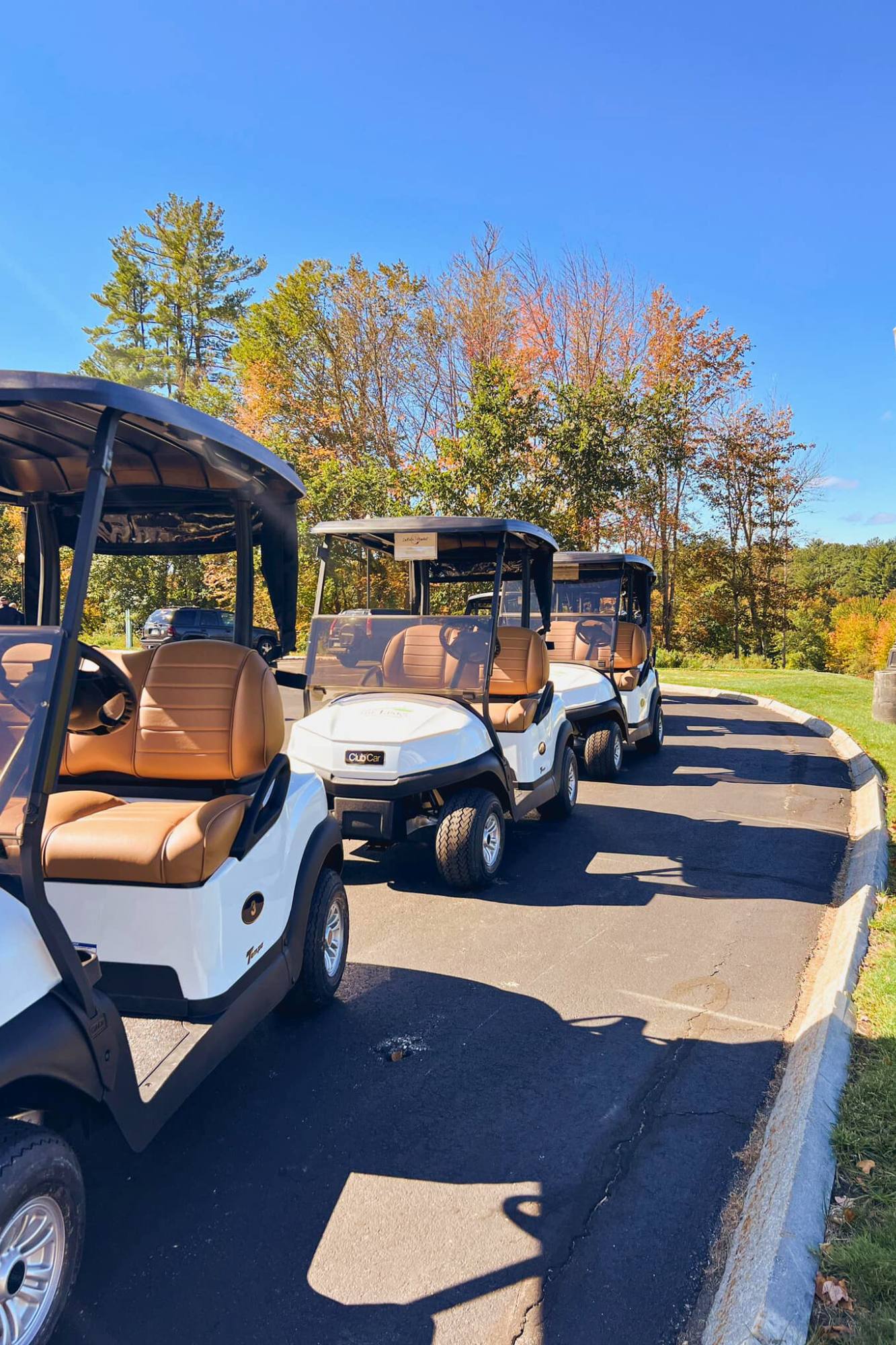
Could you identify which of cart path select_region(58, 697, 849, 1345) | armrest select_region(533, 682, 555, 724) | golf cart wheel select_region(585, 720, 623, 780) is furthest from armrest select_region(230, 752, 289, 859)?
golf cart wheel select_region(585, 720, 623, 780)

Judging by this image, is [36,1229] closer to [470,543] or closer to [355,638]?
[355,638]

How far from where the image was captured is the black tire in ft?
11.6

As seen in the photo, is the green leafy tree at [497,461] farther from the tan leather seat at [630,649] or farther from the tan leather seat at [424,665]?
the tan leather seat at [424,665]

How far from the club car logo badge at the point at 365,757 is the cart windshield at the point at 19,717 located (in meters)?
2.98

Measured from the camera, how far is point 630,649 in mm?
9992

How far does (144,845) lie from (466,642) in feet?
11.1

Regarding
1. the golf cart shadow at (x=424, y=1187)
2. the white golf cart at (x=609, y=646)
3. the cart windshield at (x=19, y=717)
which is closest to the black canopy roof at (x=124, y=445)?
the cart windshield at (x=19, y=717)

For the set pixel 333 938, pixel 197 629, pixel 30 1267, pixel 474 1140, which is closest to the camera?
pixel 30 1267

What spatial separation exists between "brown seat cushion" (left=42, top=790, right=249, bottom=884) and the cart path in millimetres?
964

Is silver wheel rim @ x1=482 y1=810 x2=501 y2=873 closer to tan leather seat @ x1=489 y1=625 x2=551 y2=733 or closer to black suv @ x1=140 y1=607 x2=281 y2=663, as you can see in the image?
tan leather seat @ x1=489 y1=625 x2=551 y2=733

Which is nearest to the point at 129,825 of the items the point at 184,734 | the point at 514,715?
the point at 184,734

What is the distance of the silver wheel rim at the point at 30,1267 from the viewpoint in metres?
1.73

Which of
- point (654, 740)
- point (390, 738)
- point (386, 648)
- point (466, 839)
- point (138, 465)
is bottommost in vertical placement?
point (654, 740)

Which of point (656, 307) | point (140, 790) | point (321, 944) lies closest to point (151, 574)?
point (140, 790)
